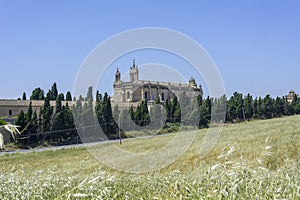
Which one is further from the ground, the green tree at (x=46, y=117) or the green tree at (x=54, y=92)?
the green tree at (x=54, y=92)

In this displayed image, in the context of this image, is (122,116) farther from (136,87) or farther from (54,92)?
(54,92)

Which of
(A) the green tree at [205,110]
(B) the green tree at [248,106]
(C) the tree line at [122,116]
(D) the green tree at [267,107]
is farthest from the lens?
(D) the green tree at [267,107]

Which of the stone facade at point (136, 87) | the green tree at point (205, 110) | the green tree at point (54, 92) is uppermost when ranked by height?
the green tree at point (54, 92)

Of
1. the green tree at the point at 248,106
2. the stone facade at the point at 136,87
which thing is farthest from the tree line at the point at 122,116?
the stone facade at the point at 136,87

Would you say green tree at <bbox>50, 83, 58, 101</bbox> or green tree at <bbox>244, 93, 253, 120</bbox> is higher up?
green tree at <bbox>50, 83, 58, 101</bbox>

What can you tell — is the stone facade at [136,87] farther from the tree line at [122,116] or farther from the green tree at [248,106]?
the green tree at [248,106]

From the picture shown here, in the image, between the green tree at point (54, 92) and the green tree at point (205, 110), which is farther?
the green tree at point (54, 92)

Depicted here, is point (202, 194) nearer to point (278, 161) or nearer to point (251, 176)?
point (251, 176)

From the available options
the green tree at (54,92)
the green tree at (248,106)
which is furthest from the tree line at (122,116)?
the green tree at (54,92)

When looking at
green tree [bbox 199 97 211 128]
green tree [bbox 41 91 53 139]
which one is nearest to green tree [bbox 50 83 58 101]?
green tree [bbox 41 91 53 139]

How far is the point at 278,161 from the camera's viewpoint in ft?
29.8

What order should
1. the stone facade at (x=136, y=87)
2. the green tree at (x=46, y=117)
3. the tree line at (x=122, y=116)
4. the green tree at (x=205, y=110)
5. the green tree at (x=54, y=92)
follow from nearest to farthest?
the stone facade at (x=136, y=87)
the green tree at (x=205, y=110)
the tree line at (x=122, y=116)
the green tree at (x=46, y=117)
the green tree at (x=54, y=92)

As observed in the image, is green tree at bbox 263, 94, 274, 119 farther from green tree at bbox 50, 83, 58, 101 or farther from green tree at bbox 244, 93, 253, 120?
green tree at bbox 50, 83, 58, 101

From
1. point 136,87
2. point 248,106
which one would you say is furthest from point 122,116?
point 248,106
